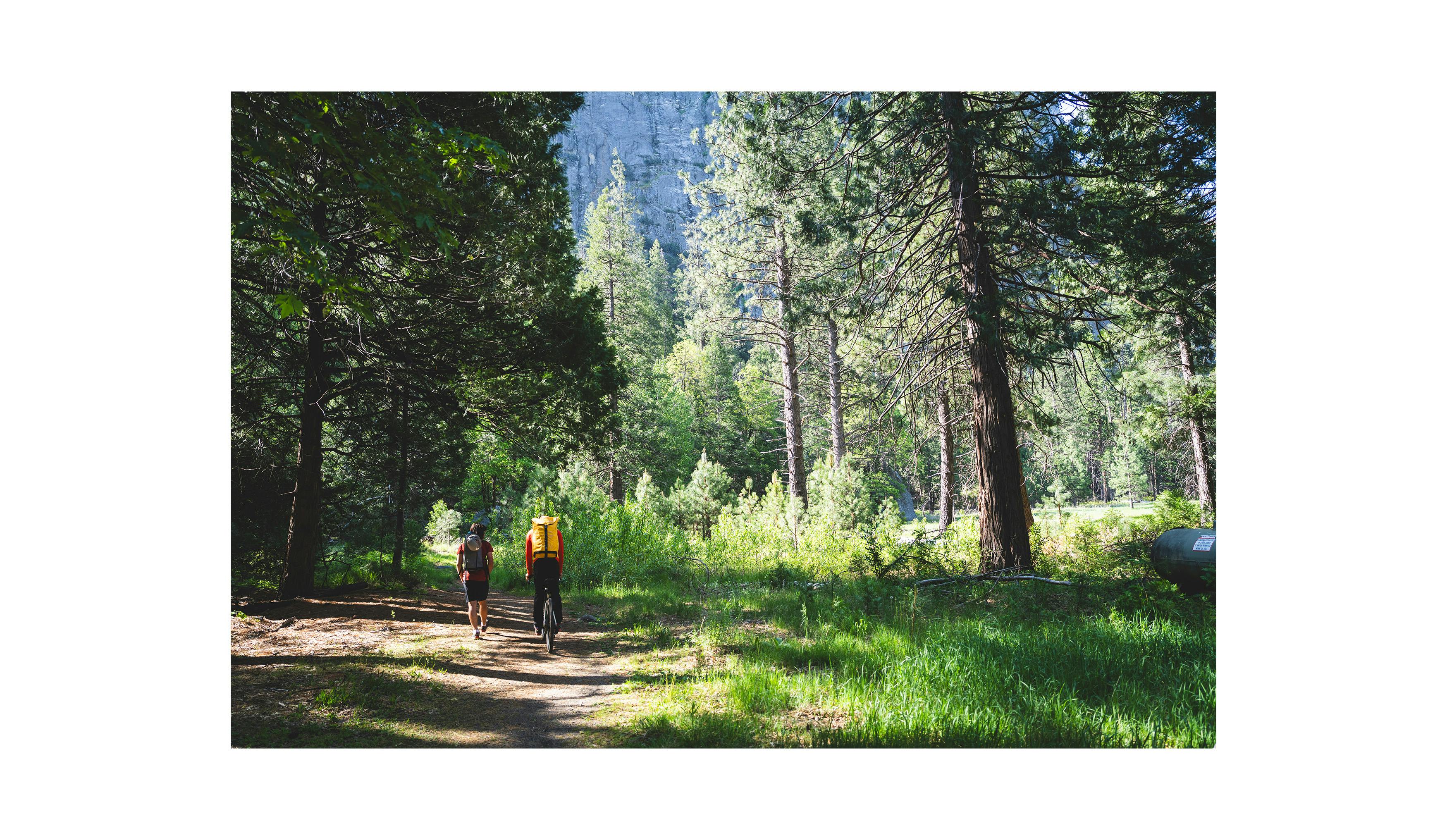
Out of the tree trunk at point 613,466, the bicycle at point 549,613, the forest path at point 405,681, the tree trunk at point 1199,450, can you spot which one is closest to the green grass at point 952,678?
the forest path at point 405,681

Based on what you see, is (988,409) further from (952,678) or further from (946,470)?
(946,470)

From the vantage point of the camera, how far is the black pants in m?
4.89

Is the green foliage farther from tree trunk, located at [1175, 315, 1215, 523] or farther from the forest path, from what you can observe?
tree trunk, located at [1175, 315, 1215, 523]

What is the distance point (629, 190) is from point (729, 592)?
17.6 metres

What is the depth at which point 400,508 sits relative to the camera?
8930 mm

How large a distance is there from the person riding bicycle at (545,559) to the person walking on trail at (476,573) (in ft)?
2.23

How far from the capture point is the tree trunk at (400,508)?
26.7 ft

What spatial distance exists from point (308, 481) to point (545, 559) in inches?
131

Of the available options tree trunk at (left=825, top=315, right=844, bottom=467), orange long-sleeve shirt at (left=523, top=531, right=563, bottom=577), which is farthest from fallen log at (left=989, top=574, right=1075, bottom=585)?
tree trunk at (left=825, top=315, right=844, bottom=467)

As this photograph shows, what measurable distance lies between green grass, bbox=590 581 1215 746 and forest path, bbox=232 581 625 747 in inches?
21.6

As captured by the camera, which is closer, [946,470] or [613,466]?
[946,470]

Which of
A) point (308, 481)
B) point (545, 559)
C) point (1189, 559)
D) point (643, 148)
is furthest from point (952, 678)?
point (643, 148)

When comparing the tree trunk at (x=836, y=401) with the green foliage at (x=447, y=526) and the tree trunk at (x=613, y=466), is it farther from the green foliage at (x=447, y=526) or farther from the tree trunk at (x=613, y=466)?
the green foliage at (x=447, y=526)

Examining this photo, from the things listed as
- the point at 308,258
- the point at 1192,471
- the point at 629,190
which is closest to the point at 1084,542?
the point at 1192,471
